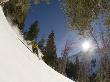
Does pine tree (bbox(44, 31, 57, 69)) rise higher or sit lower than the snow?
lower

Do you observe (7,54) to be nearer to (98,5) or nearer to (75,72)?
(98,5)

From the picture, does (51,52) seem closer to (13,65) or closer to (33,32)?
(33,32)

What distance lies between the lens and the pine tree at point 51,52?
10581cm

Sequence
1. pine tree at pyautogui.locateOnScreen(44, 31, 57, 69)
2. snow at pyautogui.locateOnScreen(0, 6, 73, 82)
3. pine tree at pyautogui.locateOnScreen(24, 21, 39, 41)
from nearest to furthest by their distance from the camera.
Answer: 1. snow at pyautogui.locateOnScreen(0, 6, 73, 82)
2. pine tree at pyautogui.locateOnScreen(24, 21, 39, 41)
3. pine tree at pyautogui.locateOnScreen(44, 31, 57, 69)

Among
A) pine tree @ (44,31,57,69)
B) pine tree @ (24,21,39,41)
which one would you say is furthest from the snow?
pine tree @ (44,31,57,69)

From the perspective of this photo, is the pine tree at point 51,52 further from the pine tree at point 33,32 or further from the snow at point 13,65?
the snow at point 13,65

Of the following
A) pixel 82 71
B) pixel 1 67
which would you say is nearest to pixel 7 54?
pixel 1 67

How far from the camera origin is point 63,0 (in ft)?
147

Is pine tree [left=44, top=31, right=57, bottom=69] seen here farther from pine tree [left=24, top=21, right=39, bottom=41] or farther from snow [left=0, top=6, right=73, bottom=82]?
snow [left=0, top=6, right=73, bottom=82]

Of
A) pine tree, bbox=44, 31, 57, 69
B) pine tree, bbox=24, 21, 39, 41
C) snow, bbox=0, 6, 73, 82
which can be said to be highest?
snow, bbox=0, 6, 73, 82

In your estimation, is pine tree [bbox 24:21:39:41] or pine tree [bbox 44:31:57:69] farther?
pine tree [bbox 44:31:57:69]

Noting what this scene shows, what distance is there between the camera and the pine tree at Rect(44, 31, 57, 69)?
347 ft

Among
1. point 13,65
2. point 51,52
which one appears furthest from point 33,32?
point 13,65

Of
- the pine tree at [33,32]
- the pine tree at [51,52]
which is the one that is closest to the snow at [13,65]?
the pine tree at [33,32]
